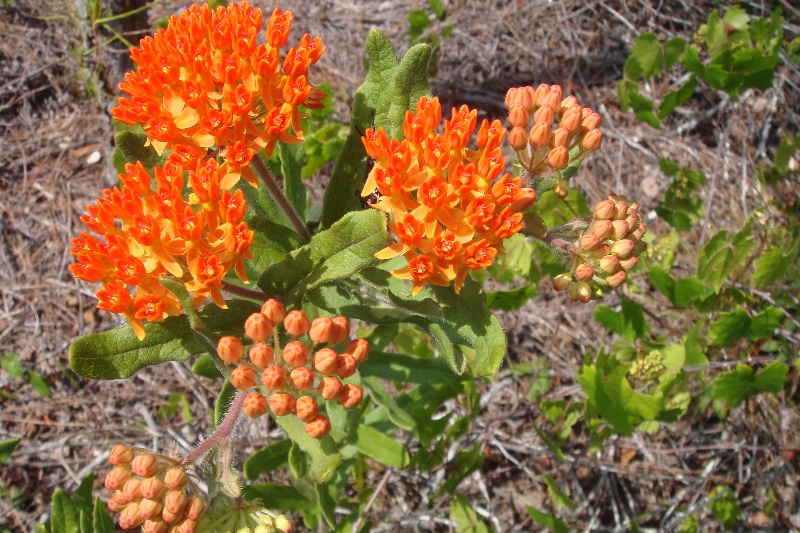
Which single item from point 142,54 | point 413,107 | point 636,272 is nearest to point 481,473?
point 636,272

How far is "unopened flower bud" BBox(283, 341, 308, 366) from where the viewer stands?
8.11 feet

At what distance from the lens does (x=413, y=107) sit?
2805mm

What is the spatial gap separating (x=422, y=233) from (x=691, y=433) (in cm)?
397

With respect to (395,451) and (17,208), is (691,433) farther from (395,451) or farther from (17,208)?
(17,208)

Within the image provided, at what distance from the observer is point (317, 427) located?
8.23ft

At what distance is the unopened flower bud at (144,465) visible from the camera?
7.75ft

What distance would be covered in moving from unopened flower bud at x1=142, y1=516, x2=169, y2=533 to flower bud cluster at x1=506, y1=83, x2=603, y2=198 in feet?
6.52

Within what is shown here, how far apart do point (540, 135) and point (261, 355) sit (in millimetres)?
1414

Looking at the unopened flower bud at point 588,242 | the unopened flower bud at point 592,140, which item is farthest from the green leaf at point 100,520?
the unopened flower bud at point 592,140

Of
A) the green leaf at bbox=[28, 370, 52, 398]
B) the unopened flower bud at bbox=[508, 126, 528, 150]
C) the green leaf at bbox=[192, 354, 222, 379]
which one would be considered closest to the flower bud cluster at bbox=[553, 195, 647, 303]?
the unopened flower bud at bbox=[508, 126, 528, 150]

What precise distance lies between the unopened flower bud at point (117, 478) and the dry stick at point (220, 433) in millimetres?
211

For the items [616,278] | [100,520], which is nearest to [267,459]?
[100,520]

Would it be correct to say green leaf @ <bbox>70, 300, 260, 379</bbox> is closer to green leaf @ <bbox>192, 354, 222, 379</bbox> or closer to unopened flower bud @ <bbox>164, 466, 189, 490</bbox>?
unopened flower bud @ <bbox>164, 466, 189, 490</bbox>

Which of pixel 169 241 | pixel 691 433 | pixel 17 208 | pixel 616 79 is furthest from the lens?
pixel 616 79
